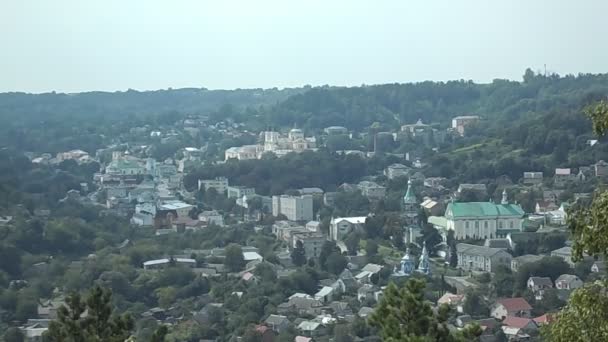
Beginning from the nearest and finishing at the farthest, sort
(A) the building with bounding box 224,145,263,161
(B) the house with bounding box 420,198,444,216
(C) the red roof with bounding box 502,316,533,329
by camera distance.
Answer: (C) the red roof with bounding box 502,316,533,329
(B) the house with bounding box 420,198,444,216
(A) the building with bounding box 224,145,263,161

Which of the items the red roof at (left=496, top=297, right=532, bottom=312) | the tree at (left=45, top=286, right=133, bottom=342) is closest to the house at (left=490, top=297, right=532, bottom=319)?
the red roof at (left=496, top=297, right=532, bottom=312)

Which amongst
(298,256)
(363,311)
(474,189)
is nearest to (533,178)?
(474,189)

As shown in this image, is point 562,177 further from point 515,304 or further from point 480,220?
point 515,304

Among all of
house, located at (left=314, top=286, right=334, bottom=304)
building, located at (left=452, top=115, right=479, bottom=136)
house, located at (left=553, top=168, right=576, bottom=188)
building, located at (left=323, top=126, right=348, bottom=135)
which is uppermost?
building, located at (left=452, top=115, right=479, bottom=136)

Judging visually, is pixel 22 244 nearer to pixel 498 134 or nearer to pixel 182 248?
pixel 182 248

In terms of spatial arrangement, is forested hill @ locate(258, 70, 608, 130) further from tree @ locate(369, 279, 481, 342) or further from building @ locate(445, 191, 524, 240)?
tree @ locate(369, 279, 481, 342)

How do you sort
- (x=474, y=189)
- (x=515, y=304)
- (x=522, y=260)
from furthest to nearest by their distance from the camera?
(x=474, y=189), (x=522, y=260), (x=515, y=304)

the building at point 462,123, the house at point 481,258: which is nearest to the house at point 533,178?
the house at point 481,258
